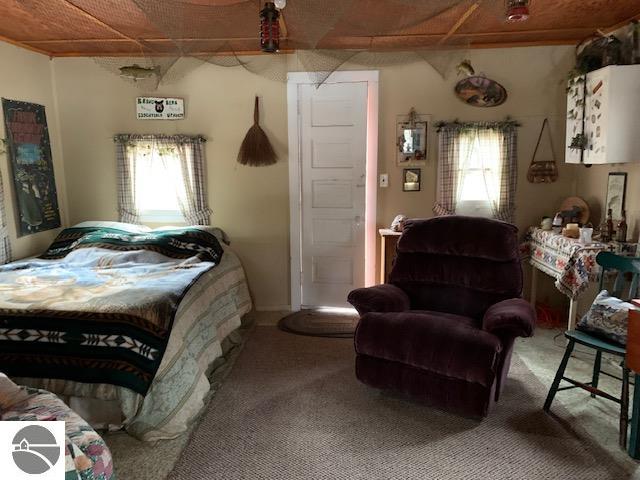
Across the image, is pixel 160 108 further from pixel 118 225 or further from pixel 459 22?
pixel 459 22

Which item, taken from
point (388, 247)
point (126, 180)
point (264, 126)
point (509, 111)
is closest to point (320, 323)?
point (388, 247)

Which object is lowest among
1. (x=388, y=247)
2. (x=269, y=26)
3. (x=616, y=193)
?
(x=388, y=247)

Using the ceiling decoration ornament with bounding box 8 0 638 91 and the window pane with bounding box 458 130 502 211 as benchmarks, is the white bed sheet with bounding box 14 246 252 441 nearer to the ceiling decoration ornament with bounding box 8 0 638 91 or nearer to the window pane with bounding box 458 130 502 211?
the ceiling decoration ornament with bounding box 8 0 638 91

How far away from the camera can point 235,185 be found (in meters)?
4.23

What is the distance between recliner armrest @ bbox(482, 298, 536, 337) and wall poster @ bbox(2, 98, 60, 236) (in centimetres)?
360

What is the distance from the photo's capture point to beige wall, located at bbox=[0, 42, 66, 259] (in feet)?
11.8

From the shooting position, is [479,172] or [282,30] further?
[479,172]

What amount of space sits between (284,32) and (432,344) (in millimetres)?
2345

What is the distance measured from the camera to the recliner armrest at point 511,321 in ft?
7.88

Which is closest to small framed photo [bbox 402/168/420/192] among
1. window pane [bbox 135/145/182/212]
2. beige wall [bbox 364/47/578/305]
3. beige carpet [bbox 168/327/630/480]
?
beige wall [bbox 364/47/578/305]

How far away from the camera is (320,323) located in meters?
4.02

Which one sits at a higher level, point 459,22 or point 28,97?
point 459,22

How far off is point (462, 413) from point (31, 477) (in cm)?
201

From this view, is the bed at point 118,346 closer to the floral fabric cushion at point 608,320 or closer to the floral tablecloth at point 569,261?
the floral fabric cushion at point 608,320
